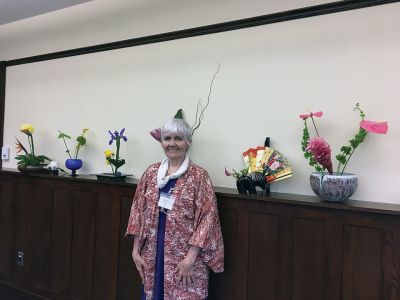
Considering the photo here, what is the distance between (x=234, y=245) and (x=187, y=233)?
29 cm

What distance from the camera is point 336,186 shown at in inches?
61.6

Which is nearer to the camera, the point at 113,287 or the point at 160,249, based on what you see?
the point at 160,249

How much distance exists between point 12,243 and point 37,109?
125 centimetres

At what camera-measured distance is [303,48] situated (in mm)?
1861

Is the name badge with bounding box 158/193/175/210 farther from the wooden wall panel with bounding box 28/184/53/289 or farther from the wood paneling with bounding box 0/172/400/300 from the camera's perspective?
the wooden wall panel with bounding box 28/184/53/289

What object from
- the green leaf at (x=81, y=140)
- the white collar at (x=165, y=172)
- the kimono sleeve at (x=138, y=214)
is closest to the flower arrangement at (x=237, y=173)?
the white collar at (x=165, y=172)

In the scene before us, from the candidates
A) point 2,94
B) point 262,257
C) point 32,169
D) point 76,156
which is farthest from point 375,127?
point 2,94

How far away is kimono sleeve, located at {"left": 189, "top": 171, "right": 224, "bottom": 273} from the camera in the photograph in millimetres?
1709

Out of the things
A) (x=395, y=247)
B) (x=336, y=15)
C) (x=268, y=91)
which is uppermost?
(x=336, y=15)

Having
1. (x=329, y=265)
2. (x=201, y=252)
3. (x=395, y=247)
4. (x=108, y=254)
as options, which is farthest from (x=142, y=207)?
(x=395, y=247)

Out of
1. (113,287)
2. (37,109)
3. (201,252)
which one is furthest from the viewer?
(37,109)

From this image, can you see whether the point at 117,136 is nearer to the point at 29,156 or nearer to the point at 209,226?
the point at 29,156

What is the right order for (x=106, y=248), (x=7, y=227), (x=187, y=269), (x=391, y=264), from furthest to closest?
(x=7, y=227), (x=106, y=248), (x=187, y=269), (x=391, y=264)

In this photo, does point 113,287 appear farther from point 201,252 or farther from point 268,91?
point 268,91
